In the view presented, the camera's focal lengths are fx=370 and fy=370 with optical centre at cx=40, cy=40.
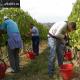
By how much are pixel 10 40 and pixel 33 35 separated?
22.3ft

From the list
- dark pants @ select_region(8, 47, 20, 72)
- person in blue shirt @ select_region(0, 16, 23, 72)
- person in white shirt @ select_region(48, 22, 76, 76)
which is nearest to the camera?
person in white shirt @ select_region(48, 22, 76, 76)

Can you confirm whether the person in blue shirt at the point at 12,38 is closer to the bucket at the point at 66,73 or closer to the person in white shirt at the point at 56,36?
the person in white shirt at the point at 56,36

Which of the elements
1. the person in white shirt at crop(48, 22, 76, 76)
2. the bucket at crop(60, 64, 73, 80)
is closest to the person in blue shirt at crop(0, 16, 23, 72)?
the person in white shirt at crop(48, 22, 76, 76)

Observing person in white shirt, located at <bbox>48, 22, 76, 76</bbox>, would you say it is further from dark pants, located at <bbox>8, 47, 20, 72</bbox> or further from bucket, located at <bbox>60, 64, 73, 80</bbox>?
dark pants, located at <bbox>8, 47, 20, 72</bbox>

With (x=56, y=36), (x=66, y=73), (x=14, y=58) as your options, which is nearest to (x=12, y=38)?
(x=14, y=58)

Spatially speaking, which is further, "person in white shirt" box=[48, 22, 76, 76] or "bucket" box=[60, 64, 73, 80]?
"person in white shirt" box=[48, 22, 76, 76]

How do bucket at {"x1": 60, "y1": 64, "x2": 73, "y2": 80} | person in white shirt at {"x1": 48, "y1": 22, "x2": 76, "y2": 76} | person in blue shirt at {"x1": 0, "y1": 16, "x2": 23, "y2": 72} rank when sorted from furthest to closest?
1. person in blue shirt at {"x1": 0, "y1": 16, "x2": 23, "y2": 72}
2. person in white shirt at {"x1": 48, "y1": 22, "x2": 76, "y2": 76}
3. bucket at {"x1": 60, "y1": 64, "x2": 73, "y2": 80}

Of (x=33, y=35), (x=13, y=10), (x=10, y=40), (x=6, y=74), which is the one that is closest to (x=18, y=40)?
(x=10, y=40)

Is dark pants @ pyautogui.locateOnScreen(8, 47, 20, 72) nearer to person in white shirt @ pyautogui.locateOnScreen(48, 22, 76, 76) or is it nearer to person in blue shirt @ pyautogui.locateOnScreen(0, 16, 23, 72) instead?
person in blue shirt @ pyautogui.locateOnScreen(0, 16, 23, 72)

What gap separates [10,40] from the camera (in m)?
10.5

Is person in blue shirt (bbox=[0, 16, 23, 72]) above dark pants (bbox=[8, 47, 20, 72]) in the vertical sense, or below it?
above

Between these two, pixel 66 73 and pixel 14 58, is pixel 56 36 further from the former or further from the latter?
pixel 14 58

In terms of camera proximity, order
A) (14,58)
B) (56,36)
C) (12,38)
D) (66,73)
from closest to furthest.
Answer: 1. (66,73)
2. (56,36)
3. (12,38)
4. (14,58)

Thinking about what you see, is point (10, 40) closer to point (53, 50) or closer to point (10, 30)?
point (10, 30)
